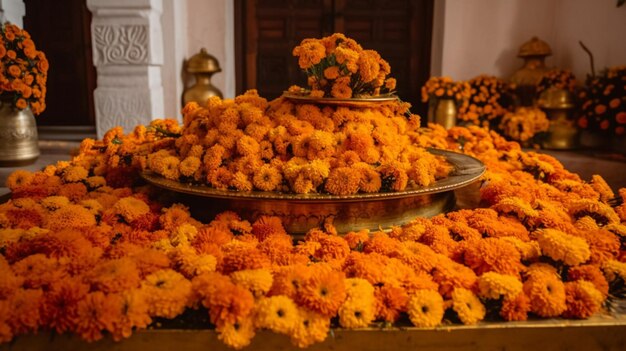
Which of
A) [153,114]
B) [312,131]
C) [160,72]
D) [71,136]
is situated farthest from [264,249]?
[71,136]

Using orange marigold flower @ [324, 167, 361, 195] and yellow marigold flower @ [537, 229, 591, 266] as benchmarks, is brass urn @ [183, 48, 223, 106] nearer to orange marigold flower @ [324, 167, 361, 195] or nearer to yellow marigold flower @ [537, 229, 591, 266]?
orange marigold flower @ [324, 167, 361, 195]

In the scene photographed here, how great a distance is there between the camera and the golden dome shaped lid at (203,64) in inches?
198

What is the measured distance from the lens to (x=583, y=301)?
145 centimetres

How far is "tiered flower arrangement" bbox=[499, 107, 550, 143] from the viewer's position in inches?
175

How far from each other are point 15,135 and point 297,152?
8.09 feet

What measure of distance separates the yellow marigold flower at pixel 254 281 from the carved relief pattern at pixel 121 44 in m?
3.41

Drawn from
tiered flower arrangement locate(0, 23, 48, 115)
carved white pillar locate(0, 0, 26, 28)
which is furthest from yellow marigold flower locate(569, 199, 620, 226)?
carved white pillar locate(0, 0, 26, 28)

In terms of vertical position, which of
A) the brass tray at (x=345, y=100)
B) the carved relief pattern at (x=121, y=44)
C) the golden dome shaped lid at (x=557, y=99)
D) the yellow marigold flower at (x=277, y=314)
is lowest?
the yellow marigold flower at (x=277, y=314)

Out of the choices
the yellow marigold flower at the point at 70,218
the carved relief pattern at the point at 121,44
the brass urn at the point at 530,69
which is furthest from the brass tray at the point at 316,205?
the brass urn at the point at 530,69

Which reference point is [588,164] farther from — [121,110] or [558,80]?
[121,110]

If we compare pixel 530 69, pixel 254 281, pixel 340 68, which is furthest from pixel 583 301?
pixel 530 69

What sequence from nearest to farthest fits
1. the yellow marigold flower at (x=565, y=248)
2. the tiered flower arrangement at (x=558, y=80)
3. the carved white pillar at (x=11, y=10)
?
the yellow marigold flower at (x=565, y=248)
the carved white pillar at (x=11, y=10)
the tiered flower arrangement at (x=558, y=80)

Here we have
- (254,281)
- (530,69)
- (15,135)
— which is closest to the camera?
(254,281)

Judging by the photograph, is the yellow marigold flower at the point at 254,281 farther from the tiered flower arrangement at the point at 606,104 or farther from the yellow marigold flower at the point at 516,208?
the tiered flower arrangement at the point at 606,104
